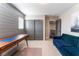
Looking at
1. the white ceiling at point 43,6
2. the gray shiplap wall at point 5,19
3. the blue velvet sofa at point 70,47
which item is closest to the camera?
the blue velvet sofa at point 70,47

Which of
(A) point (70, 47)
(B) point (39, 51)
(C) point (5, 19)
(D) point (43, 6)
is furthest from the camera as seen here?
(D) point (43, 6)

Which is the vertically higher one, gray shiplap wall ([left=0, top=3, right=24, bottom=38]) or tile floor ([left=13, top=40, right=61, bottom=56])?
gray shiplap wall ([left=0, top=3, right=24, bottom=38])

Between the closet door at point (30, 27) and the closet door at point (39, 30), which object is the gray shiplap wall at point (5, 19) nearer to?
the closet door at point (30, 27)

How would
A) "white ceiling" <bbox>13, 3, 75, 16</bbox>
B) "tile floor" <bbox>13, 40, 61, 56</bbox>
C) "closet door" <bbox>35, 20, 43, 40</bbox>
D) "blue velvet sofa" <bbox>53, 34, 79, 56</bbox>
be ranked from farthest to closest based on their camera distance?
"closet door" <bbox>35, 20, 43, 40</bbox>, "white ceiling" <bbox>13, 3, 75, 16</bbox>, "tile floor" <bbox>13, 40, 61, 56</bbox>, "blue velvet sofa" <bbox>53, 34, 79, 56</bbox>

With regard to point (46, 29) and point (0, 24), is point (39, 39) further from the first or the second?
point (0, 24)

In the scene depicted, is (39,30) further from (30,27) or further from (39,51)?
(39,51)

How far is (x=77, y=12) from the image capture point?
4520mm

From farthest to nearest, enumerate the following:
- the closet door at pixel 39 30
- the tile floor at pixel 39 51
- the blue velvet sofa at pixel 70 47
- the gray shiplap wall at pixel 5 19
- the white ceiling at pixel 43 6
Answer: the closet door at pixel 39 30
the white ceiling at pixel 43 6
the tile floor at pixel 39 51
the gray shiplap wall at pixel 5 19
the blue velvet sofa at pixel 70 47

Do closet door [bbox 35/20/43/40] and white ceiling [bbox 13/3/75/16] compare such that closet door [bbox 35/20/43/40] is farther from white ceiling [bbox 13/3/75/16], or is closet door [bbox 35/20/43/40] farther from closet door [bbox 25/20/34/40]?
white ceiling [bbox 13/3/75/16]

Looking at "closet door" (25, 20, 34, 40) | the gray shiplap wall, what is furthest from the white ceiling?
"closet door" (25, 20, 34, 40)

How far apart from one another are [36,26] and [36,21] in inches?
17.7

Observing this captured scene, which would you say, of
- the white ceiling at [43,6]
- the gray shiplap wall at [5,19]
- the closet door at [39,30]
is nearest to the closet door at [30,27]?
the closet door at [39,30]

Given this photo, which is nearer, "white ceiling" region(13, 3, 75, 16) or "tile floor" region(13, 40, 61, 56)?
"tile floor" region(13, 40, 61, 56)

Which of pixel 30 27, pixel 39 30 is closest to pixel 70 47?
pixel 39 30
